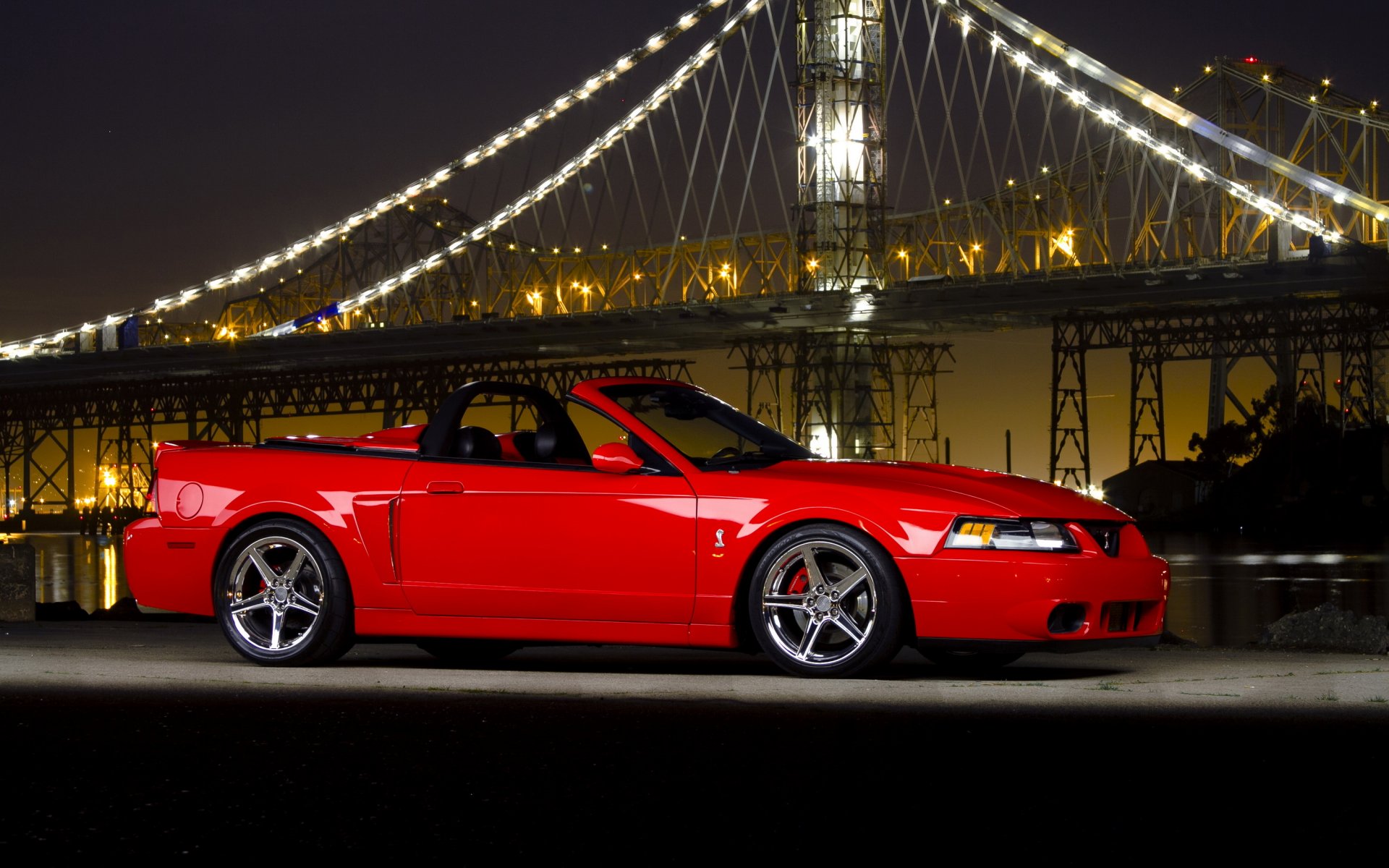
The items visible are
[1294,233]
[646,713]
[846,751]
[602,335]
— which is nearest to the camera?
[846,751]

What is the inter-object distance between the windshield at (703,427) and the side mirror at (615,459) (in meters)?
0.20

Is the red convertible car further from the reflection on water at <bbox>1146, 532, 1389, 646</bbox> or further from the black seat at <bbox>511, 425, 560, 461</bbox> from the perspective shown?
the reflection on water at <bbox>1146, 532, 1389, 646</bbox>

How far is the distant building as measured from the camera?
6875 cm

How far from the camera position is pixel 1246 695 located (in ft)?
21.7

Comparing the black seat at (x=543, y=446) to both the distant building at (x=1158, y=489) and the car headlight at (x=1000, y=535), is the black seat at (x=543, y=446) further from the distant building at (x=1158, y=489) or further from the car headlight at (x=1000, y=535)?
the distant building at (x=1158, y=489)

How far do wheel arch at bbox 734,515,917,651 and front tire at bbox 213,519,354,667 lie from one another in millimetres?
1767

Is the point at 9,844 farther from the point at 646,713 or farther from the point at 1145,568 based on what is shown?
the point at 1145,568

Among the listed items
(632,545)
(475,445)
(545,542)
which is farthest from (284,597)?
(632,545)

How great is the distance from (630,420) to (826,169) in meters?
49.8

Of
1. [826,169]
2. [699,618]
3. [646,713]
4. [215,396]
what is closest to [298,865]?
[646,713]

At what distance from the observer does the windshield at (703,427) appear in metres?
7.58

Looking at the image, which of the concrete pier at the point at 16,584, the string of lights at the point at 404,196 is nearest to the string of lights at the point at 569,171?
the string of lights at the point at 404,196

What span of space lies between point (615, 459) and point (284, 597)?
1737mm

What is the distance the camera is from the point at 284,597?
8.03 metres
